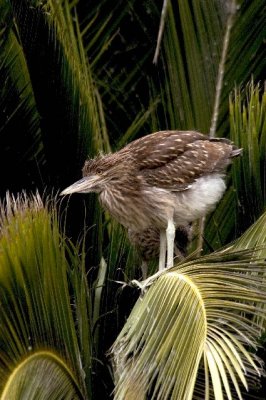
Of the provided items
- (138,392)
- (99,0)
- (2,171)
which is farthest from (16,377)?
(99,0)

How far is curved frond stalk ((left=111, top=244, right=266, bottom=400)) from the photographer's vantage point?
14.6 ft

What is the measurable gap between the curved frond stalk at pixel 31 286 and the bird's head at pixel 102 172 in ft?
2.22

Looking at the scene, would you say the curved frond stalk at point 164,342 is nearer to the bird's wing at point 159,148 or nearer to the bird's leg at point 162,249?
the bird's leg at point 162,249

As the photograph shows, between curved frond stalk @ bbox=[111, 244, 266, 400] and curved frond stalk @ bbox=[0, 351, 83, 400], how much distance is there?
263 millimetres

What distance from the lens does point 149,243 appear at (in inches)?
256

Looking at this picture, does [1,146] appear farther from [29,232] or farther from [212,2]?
[29,232]

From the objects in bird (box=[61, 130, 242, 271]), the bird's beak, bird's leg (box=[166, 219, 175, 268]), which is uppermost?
the bird's beak

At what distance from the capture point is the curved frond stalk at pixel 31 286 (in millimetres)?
4832

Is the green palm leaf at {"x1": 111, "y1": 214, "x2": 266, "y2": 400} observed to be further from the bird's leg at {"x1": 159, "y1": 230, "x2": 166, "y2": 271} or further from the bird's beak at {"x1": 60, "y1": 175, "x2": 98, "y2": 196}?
the bird's leg at {"x1": 159, "y1": 230, "x2": 166, "y2": 271}

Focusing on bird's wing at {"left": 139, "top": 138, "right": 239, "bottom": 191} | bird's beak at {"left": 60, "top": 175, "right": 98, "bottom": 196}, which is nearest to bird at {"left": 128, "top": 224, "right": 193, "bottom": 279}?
bird's wing at {"left": 139, "top": 138, "right": 239, "bottom": 191}

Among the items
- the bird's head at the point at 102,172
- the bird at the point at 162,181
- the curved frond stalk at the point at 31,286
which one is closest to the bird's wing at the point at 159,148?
the bird at the point at 162,181

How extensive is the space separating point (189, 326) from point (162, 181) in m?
1.63

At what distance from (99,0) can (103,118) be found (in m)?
0.94

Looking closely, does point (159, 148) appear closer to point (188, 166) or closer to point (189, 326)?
point (188, 166)
